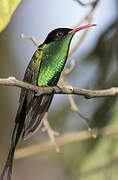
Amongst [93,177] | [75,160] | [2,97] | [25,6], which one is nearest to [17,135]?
[93,177]

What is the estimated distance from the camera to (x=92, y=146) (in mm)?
3078

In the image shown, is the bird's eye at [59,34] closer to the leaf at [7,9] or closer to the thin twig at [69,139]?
the leaf at [7,9]

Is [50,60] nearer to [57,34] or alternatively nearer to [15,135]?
[57,34]

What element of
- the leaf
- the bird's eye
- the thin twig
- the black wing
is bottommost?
the thin twig

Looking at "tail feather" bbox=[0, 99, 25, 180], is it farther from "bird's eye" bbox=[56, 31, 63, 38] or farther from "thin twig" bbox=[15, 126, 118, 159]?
"thin twig" bbox=[15, 126, 118, 159]

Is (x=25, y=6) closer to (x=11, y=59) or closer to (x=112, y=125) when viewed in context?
(x=11, y=59)

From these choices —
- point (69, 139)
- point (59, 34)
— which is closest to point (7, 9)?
point (59, 34)

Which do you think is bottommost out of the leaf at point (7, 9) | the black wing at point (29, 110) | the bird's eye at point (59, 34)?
the black wing at point (29, 110)

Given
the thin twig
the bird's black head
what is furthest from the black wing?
the thin twig

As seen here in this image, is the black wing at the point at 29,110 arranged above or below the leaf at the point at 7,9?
below

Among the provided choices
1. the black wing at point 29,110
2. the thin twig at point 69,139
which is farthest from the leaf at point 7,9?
the thin twig at point 69,139

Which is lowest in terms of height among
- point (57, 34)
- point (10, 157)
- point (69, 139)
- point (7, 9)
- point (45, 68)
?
point (69, 139)

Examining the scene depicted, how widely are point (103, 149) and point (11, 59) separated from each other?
1179 mm

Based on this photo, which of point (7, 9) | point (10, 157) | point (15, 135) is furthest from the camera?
point (15, 135)
